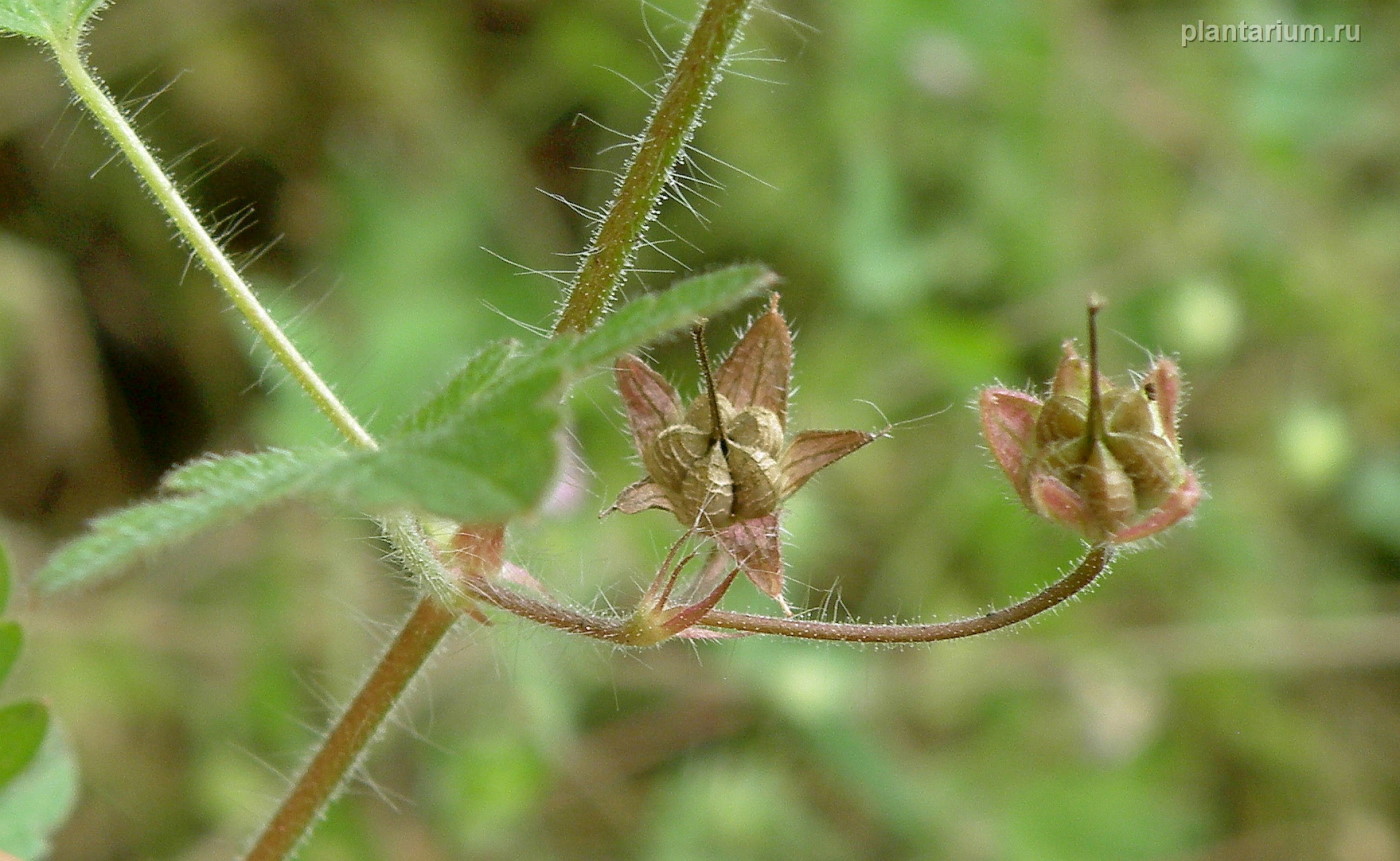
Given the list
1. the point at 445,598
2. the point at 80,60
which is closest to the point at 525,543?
the point at 445,598

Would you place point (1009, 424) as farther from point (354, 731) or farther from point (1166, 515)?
point (354, 731)

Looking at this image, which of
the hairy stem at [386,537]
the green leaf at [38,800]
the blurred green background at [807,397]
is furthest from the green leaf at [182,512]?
the blurred green background at [807,397]

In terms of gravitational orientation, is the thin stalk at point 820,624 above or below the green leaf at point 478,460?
below

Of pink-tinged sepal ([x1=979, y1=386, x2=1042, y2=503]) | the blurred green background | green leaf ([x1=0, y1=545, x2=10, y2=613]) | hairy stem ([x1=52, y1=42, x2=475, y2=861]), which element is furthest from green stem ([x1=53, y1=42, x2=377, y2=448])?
the blurred green background

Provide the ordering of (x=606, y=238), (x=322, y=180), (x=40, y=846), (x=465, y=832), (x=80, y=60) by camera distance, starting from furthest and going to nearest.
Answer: (x=322, y=180) → (x=465, y=832) → (x=40, y=846) → (x=80, y=60) → (x=606, y=238)

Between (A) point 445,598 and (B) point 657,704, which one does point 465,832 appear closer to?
(B) point 657,704

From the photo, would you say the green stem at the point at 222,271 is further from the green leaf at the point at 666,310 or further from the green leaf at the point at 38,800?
the green leaf at the point at 38,800
